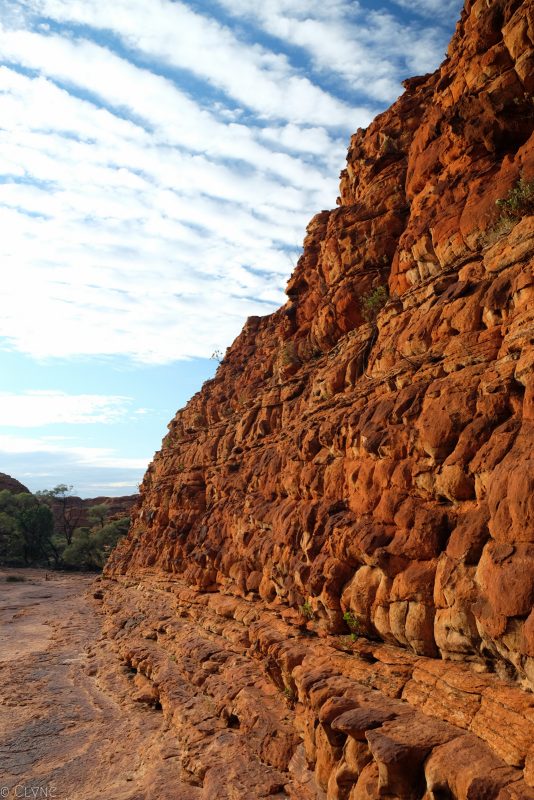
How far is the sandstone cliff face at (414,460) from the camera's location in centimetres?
871

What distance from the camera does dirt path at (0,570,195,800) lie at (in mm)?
13969

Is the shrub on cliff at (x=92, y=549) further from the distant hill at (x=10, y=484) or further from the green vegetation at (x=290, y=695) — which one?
the green vegetation at (x=290, y=695)

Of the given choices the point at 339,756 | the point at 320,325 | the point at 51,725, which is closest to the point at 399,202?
the point at 320,325

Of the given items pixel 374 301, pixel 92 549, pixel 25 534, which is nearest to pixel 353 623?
pixel 374 301

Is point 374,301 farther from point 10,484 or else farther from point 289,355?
point 10,484

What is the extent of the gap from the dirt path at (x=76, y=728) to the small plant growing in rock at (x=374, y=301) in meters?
17.6

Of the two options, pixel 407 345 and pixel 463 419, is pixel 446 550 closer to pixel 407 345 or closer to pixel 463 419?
pixel 463 419

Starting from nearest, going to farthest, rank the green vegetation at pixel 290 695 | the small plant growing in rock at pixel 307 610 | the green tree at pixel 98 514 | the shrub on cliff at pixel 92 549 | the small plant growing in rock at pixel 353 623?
the small plant growing in rock at pixel 353 623 → the green vegetation at pixel 290 695 → the small plant growing in rock at pixel 307 610 → the shrub on cliff at pixel 92 549 → the green tree at pixel 98 514

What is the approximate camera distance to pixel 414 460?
12234 millimetres

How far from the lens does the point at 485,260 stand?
545 inches

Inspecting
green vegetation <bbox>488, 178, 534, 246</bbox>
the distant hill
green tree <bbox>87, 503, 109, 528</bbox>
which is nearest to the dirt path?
green vegetation <bbox>488, 178, 534, 246</bbox>

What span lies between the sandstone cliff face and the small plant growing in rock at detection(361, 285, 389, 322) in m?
0.12

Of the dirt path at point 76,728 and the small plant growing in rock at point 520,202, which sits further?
the dirt path at point 76,728

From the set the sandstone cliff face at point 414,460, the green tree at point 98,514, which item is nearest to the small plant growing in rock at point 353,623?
the sandstone cliff face at point 414,460
